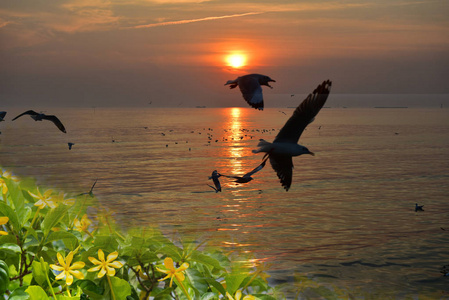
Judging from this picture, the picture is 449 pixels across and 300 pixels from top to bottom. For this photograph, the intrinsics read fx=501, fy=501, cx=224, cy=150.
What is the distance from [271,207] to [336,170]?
1955cm

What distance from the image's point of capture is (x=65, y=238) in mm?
2926

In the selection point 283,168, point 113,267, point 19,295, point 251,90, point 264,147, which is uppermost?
point 251,90

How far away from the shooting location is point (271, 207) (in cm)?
2925

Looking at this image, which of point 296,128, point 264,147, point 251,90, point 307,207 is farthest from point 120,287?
point 307,207

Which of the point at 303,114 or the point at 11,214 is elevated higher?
the point at 303,114

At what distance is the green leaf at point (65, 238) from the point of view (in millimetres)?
2729

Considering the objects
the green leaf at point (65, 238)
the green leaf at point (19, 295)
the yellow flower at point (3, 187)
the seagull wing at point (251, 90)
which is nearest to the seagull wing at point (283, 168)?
the seagull wing at point (251, 90)

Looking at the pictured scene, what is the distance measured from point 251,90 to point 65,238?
1.40 metres

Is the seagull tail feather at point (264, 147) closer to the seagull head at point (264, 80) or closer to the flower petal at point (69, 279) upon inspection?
the seagull head at point (264, 80)

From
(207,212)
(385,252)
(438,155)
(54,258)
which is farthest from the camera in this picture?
(438,155)

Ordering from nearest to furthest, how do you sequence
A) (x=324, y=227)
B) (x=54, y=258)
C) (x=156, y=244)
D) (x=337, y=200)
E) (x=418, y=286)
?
(x=156, y=244) < (x=54, y=258) < (x=418, y=286) < (x=324, y=227) < (x=337, y=200)

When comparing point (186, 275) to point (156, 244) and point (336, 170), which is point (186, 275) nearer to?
point (156, 244)

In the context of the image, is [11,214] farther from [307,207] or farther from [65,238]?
[307,207]

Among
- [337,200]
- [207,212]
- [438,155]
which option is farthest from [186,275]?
[438,155]
